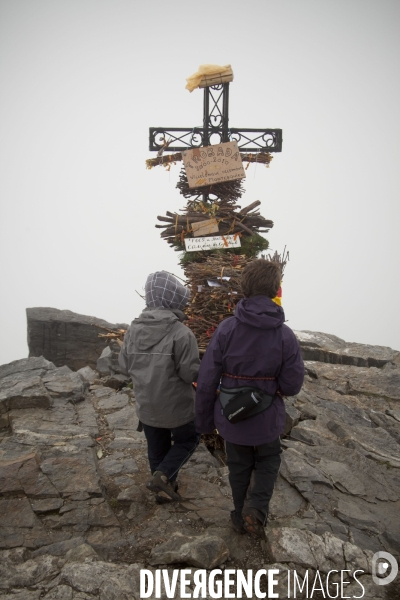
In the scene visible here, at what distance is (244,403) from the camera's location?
3572 mm

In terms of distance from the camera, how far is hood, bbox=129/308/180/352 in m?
4.18

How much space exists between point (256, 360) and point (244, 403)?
0.35 metres

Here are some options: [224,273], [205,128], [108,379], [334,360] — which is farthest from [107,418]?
[334,360]

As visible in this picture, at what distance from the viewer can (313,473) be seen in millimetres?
5031

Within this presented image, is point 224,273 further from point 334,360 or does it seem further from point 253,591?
point 334,360

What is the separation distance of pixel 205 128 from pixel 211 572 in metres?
5.96

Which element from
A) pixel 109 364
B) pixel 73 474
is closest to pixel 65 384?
pixel 109 364

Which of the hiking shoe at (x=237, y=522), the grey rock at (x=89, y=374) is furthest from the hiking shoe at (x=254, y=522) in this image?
the grey rock at (x=89, y=374)

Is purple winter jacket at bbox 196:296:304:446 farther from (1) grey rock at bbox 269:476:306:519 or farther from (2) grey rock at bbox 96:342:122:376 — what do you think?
(2) grey rock at bbox 96:342:122:376

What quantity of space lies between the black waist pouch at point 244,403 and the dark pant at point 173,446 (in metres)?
0.87

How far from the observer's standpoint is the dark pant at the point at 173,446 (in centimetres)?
Answer: 436

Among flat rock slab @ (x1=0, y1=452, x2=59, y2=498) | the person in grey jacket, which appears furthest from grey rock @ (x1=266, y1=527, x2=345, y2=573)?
flat rock slab @ (x1=0, y1=452, x2=59, y2=498)

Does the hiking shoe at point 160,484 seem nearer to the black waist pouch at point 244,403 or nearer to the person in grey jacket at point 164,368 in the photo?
the person in grey jacket at point 164,368

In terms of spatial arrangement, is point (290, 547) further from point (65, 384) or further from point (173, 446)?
point (65, 384)
